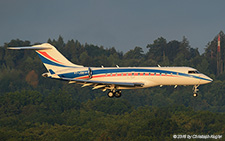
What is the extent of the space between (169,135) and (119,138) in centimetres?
1380

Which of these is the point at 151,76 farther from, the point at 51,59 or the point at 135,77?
the point at 51,59

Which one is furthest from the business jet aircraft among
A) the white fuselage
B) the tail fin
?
the tail fin

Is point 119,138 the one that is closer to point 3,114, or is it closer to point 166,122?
point 166,122

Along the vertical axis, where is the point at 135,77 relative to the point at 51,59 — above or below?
below

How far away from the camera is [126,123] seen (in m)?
157

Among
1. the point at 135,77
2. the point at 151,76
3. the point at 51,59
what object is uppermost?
the point at 51,59

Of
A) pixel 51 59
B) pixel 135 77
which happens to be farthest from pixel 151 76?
pixel 51 59

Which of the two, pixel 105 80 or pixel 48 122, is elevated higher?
pixel 105 80

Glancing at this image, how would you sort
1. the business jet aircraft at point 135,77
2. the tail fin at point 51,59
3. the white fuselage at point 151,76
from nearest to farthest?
the business jet aircraft at point 135,77 → the white fuselage at point 151,76 → the tail fin at point 51,59

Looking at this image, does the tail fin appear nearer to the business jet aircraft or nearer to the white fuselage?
the business jet aircraft

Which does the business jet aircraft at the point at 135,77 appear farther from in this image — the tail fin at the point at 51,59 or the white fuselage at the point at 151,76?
the tail fin at the point at 51,59

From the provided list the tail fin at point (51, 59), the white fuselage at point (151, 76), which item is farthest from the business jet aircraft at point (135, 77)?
the tail fin at point (51, 59)

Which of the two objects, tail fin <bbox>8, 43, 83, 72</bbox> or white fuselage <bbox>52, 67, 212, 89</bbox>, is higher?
tail fin <bbox>8, 43, 83, 72</bbox>

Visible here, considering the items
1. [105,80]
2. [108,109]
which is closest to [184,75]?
[105,80]
